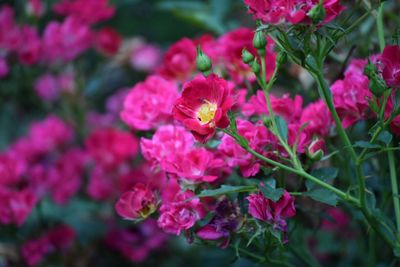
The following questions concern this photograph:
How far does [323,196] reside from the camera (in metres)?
0.69

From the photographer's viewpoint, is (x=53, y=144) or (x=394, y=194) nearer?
(x=394, y=194)

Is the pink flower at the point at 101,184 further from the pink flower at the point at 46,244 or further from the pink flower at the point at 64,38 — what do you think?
the pink flower at the point at 64,38

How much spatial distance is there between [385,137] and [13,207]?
2.15ft

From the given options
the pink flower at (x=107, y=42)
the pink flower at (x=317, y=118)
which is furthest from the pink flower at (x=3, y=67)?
the pink flower at (x=317, y=118)

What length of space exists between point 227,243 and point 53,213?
82cm

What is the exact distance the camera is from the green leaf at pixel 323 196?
2.24 ft

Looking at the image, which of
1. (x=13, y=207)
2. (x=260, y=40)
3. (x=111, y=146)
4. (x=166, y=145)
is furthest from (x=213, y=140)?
(x=111, y=146)

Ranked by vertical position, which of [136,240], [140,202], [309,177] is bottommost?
[136,240]

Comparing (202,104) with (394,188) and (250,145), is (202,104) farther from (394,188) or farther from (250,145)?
(394,188)

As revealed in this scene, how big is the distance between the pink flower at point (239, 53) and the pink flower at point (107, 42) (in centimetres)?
75

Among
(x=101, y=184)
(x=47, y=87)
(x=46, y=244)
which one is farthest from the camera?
(x=47, y=87)

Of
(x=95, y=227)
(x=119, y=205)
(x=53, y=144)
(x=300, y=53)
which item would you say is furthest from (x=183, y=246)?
(x=300, y=53)

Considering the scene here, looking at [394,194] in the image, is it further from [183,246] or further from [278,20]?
[183,246]

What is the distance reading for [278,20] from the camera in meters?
0.64
